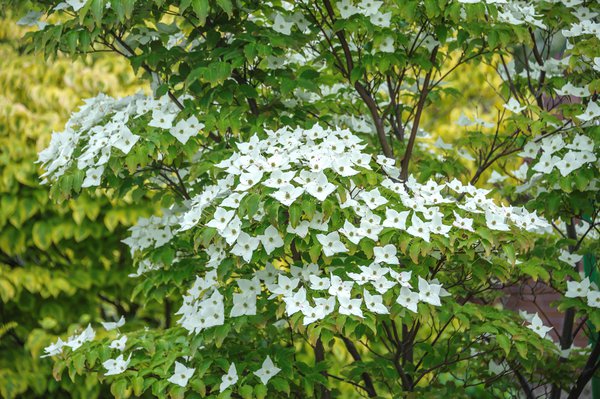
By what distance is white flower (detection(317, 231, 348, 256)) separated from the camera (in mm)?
2369

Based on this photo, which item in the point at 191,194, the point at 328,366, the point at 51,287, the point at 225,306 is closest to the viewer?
the point at 225,306

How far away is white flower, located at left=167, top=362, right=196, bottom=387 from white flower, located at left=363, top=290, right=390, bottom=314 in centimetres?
66

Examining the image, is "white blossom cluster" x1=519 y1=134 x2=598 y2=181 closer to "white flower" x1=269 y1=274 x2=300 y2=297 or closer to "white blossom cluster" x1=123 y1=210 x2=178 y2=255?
"white flower" x1=269 y1=274 x2=300 y2=297

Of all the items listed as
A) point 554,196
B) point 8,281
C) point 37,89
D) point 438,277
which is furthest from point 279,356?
point 37,89

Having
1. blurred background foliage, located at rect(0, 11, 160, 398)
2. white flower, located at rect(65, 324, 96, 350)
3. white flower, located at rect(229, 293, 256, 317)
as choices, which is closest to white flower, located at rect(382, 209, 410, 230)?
white flower, located at rect(229, 293, 256, 317)

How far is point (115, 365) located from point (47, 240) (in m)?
1.82

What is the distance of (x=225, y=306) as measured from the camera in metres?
2.64

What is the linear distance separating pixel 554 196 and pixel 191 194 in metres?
1.33

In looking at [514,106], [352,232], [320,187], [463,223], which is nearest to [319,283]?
Answer: [352,232]

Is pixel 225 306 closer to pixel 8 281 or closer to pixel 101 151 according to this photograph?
pixel 101 151

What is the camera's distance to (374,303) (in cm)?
233

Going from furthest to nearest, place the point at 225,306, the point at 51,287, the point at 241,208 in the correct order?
the point at 51,287
the point at 225,306
the point at 241,208

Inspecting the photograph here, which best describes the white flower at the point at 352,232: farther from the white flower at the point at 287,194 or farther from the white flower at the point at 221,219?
the white flower at the point at 221,219

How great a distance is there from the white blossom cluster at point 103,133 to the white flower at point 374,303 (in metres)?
0.87
